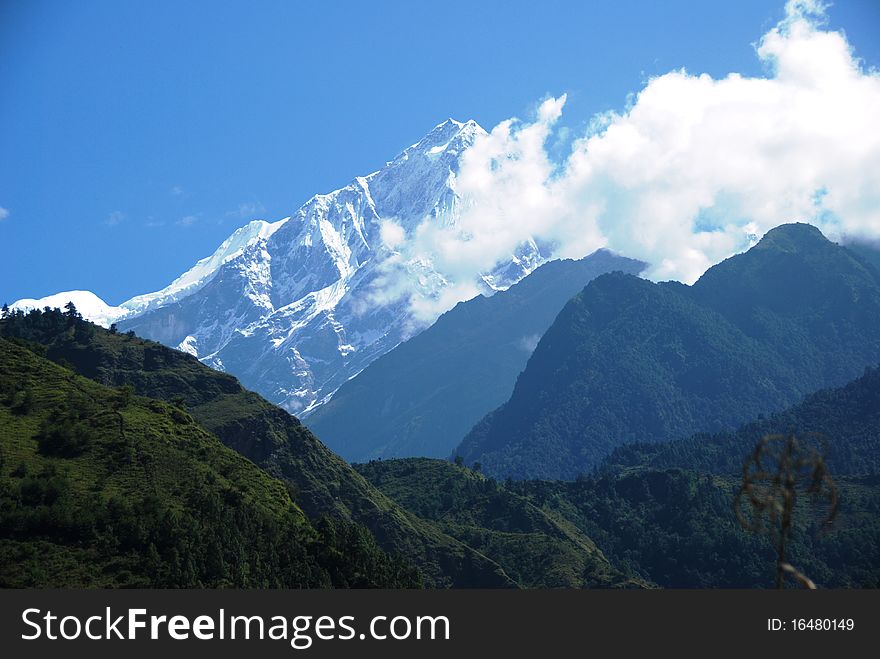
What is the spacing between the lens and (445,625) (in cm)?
6038

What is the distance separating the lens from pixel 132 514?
15188 cm

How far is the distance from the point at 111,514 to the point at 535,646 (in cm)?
10699

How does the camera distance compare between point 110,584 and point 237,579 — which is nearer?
point 110,584

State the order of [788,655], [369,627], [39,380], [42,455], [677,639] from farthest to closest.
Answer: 1. [39,380]
2. [42,455]
3. [369,627]
4. [677,639]
5. [788,655]

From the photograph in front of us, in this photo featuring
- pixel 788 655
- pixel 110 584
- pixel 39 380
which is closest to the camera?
pixel 788 655

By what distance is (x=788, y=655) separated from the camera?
172 feet

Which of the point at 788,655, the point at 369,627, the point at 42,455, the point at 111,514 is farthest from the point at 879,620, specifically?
the point at 42,455

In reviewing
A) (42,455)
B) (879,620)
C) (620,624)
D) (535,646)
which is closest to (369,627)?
(535,646)

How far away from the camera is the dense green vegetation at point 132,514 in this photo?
140 meters

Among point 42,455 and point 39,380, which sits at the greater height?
point 39,380

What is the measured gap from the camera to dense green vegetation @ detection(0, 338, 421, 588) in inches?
5497

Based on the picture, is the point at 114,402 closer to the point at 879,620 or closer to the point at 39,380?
the point at 39,380

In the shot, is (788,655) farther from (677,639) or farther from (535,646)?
(535,646)

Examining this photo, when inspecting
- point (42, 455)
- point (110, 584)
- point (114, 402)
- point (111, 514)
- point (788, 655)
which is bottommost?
point (788, 655)
